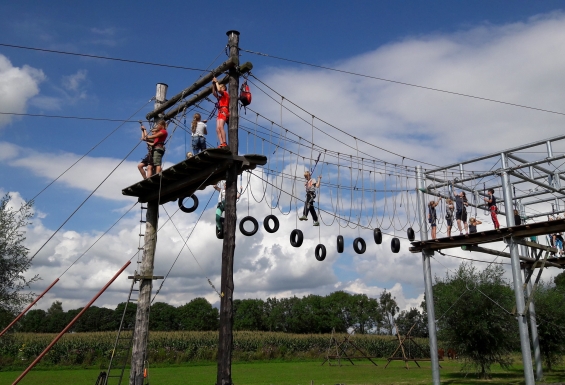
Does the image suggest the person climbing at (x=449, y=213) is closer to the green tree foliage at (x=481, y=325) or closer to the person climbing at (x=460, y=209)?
the person climbing at (x=460, y=209)

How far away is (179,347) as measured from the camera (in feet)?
108

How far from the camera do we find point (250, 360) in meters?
35.7

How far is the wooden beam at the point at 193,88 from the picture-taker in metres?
10.7

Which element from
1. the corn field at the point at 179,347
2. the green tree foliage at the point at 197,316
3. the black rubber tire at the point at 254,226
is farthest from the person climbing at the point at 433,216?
the green tree foliage at the point at 197,316

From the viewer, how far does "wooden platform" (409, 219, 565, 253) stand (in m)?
14.7

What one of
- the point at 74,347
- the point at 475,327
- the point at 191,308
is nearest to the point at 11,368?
the point at 74,347

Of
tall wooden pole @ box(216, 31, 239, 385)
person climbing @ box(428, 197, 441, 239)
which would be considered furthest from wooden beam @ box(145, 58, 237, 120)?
person climbing @ box(428, 197, 441, 239)

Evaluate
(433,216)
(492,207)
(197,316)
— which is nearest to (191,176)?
(433,216)

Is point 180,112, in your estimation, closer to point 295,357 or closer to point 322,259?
point 322,259

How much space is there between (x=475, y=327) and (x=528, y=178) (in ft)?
27.2

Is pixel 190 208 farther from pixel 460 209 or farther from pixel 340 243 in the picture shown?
pixel 460 209

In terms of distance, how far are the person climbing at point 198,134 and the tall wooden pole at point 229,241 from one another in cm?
123

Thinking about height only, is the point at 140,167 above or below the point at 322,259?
above

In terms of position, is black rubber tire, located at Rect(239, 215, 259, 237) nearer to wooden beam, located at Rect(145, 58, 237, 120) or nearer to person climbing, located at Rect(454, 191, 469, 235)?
wooden beam, located at Rect(145, 58, 237, 120)
